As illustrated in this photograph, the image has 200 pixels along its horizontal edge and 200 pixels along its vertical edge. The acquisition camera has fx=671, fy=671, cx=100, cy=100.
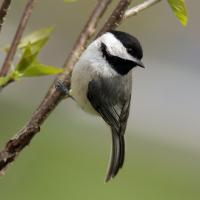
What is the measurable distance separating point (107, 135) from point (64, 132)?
34 cm

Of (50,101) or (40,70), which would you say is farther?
(50,101)

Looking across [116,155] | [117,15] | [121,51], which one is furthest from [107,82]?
[117,15]

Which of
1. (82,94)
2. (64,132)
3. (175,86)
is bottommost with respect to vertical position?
(64,132)

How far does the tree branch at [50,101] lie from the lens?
1.25 metres

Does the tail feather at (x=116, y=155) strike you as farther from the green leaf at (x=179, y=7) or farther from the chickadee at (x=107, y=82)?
the green leaf at (x=179, y=7)

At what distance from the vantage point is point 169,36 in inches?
258

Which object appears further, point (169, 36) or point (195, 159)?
point (169, 36)

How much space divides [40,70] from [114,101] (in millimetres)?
1145

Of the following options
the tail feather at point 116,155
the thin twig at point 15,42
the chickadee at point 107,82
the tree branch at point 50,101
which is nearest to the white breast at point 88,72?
the chickadee at point 107,82

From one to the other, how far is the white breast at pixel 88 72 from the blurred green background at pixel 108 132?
2194 mm

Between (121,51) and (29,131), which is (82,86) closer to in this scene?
(121,51)

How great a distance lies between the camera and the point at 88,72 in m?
2.35

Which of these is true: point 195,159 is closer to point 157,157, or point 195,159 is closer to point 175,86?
point 157,157

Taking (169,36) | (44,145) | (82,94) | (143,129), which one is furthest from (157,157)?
(82,94)
